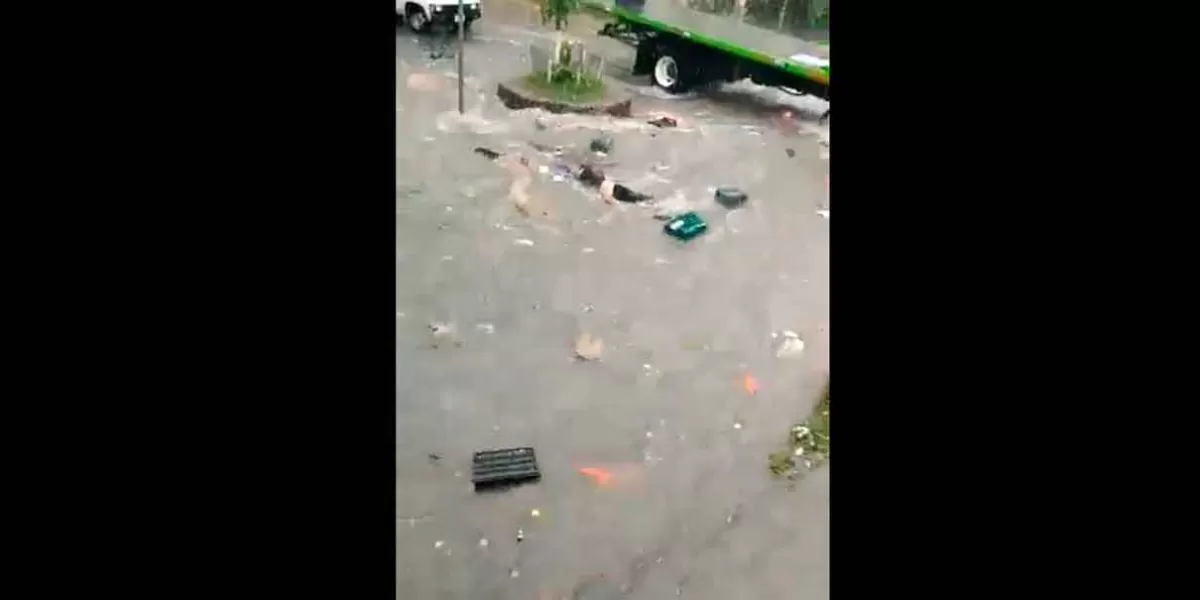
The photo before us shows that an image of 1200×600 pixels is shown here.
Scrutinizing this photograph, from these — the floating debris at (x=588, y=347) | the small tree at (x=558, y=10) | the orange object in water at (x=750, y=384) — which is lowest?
the floating debris at (x=588, y=347)

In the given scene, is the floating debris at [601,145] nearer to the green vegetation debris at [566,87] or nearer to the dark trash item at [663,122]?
the dark trash item at [663,122]

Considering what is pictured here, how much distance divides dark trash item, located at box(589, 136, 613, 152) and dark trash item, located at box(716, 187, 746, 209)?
0.74 m

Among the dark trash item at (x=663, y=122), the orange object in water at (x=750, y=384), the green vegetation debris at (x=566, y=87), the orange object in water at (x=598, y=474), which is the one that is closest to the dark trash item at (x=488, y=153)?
the green vegetation debris at (x=566, y=87)

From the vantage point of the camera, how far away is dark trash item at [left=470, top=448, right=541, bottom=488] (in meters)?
2.10

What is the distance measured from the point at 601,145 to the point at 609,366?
2170 millimetres

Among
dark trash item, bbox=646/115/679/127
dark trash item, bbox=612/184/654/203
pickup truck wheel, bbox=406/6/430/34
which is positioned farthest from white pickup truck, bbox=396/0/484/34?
dark trash item, bbox=612/184/654/203

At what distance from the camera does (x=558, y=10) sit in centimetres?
641

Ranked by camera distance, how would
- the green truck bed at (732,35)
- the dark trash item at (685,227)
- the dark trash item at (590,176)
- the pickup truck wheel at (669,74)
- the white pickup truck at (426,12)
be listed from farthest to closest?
the white pickup truck at (426,12) → the pickup truck wheel at (669,74) → the green truck bed at (732,35) → the dark trash item at (590,176) → the dark trash item at (685,227)

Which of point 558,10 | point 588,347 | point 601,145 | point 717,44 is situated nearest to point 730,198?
point 601,145

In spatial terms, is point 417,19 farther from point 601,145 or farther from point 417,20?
point 601,145

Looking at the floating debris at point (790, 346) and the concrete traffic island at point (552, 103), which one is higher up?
the floating debris at point (790, 346)

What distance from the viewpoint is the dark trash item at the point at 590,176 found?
4.13 metres

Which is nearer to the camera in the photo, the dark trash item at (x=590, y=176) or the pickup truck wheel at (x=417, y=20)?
the dark trash item at (x=590, y=176)
